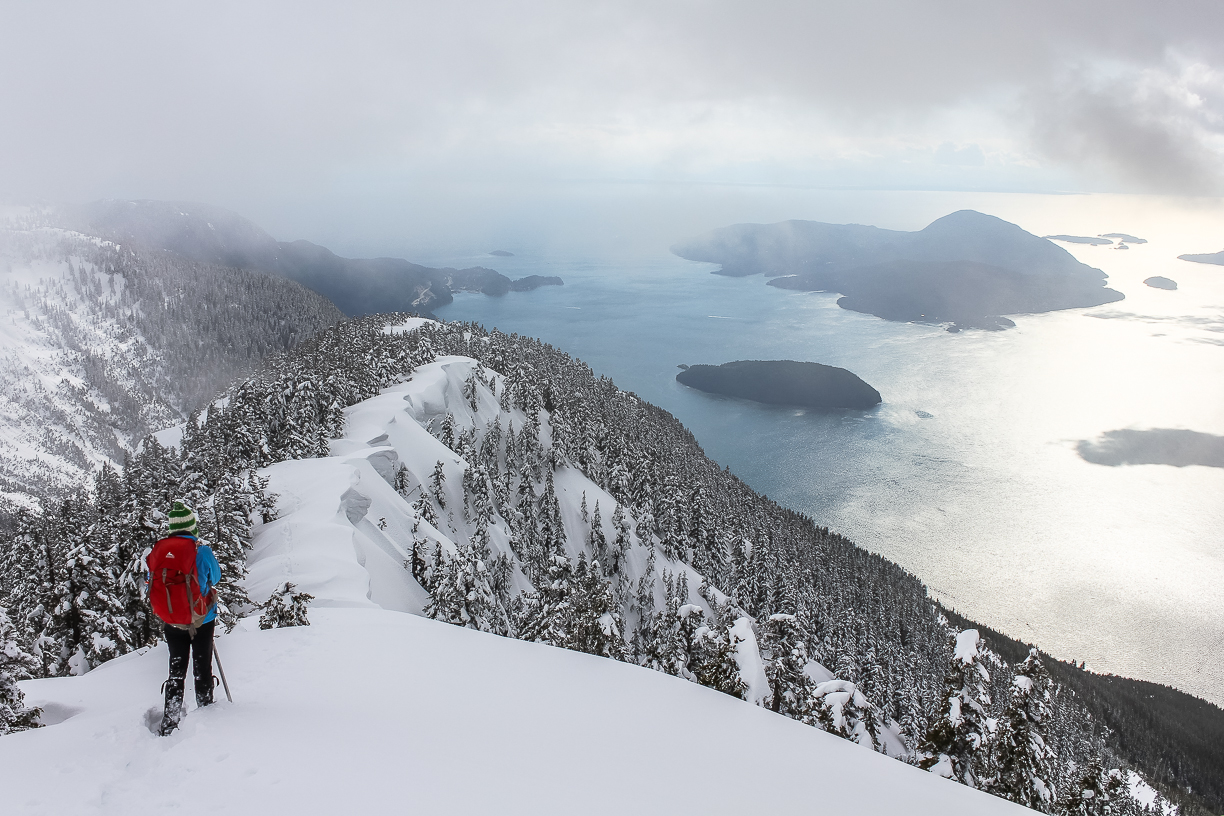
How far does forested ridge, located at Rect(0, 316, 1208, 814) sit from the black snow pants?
8928 millimetres

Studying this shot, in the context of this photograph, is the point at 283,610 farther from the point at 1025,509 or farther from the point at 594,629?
the point at 1025,509

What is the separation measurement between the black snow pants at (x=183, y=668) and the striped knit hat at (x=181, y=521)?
4.52ft

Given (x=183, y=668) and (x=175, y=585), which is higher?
(x=175, y=585)

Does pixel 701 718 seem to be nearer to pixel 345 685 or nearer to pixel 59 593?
pixel 345 685

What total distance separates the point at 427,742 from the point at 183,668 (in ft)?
11.5

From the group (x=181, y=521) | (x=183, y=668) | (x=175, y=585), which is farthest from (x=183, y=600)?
(x=181, y=521)

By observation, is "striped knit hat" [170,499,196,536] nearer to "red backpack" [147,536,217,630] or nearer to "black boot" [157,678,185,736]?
"red backpack" [147,536,217,630]

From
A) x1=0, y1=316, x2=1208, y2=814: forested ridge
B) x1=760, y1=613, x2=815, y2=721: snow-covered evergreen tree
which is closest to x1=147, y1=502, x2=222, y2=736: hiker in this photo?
x1=0, y1=316, x2=1208, y2=814: forested ridge

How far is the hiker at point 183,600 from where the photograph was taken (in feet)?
26.6

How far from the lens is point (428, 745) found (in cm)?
854

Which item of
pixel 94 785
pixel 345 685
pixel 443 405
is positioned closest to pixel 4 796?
pixel 94 785

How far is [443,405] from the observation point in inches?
3174

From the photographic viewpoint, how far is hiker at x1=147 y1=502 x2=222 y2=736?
319 inches

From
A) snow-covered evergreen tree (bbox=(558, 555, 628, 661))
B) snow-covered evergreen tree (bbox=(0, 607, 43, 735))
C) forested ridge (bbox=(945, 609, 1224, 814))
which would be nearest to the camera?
snow-covered evergreen tree (bbox=(0, 607, 43, 735))
